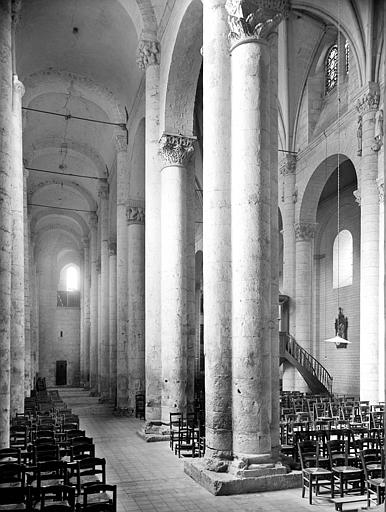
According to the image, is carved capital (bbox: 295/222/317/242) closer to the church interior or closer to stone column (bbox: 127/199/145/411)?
the church interior

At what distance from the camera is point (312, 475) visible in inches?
385

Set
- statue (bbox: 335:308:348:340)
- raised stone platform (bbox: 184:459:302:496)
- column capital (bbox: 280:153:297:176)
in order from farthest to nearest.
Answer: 1. column capital (bbox: 280:153:297:176)
2. statue (bbox: 335:308:348:340)
3. raised stone platform (bbox: 184:459:302:496)

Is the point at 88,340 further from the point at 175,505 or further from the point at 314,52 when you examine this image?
the point at 175,505

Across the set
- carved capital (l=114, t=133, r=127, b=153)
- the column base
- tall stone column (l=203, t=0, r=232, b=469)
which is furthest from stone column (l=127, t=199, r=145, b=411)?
tall stone column (l=203, t=0, r=232, b=469)

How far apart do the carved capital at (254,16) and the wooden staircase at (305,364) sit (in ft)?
59.2

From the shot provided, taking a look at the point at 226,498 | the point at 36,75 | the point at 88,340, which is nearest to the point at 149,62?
the point at 36,75

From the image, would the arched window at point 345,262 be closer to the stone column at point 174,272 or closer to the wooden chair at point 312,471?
the stone column at point 174,272

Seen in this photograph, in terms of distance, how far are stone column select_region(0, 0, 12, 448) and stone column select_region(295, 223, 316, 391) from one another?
19432mm

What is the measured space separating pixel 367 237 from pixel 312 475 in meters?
13.3

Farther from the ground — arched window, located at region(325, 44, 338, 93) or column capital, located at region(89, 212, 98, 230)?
arched window, located at region(325, 44, 338, 93)

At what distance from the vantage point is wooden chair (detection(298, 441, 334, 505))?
974 centimetres

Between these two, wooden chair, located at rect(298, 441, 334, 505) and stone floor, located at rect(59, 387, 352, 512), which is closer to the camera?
stone floor, located at rect(59, 387, 352, 512)

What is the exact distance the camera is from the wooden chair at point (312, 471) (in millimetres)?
9742

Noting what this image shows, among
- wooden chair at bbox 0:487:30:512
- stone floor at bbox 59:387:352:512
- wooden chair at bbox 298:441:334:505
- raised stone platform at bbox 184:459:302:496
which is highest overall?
wooden chair at bbox 0:487:30:512
